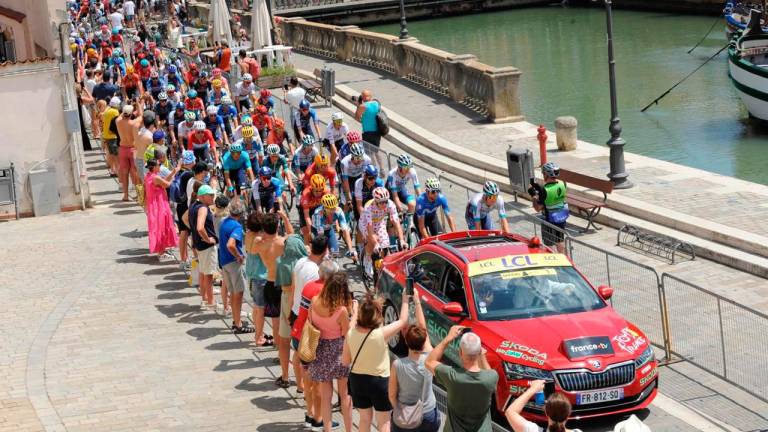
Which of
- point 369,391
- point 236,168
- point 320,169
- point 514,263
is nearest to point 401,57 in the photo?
point 236,168

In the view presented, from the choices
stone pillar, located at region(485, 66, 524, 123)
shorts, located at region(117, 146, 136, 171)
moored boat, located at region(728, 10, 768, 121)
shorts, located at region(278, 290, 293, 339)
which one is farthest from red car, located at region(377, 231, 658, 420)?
moored boat, located at region(728, 10, 768, 121)

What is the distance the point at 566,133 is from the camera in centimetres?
2778

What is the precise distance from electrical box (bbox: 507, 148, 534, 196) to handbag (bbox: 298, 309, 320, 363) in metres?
12.3

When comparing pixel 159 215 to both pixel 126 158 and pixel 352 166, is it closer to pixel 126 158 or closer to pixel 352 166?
pixel 352 166

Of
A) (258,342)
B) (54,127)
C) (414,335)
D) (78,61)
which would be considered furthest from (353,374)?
(78,61)

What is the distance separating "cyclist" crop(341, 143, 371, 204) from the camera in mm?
19391

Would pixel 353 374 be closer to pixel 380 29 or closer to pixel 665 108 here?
pixel 665 108

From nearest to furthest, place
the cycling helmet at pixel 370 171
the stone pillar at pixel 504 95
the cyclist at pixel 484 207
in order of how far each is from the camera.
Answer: the cyclist at pixel 484 207
the cycling helmet at pixel 370 171
the stone pillar at pixel 504 95

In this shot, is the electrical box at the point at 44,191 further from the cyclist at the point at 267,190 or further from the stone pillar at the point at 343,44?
the stone pillar at the point at 343,44

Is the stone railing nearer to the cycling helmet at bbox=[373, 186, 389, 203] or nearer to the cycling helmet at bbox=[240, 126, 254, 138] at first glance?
the cycling helmet at bbox=[240, 126, 254, 138]

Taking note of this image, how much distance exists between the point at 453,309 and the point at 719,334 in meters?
3.12

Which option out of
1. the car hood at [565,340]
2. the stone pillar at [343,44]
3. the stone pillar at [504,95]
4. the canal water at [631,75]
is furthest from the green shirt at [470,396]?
the stone pillar at [343,44]

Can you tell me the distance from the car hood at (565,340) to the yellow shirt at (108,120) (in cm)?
1461

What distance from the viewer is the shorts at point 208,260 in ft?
56.3
